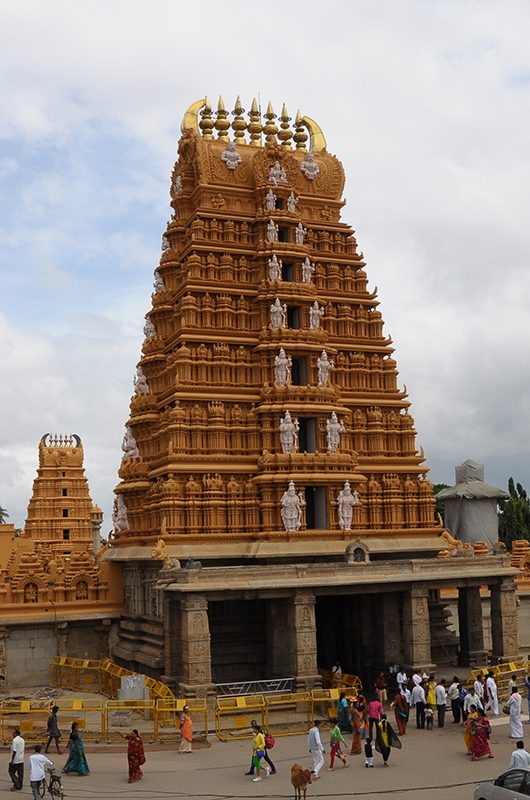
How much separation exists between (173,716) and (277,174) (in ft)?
89.4

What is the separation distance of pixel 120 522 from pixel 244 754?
20446 mm

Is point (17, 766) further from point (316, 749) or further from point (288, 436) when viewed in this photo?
point (288, 436)

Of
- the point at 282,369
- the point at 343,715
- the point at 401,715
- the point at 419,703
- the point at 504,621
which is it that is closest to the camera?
the point at 343,715

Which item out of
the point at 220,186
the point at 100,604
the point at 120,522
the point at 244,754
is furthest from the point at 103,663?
the point at 220,186

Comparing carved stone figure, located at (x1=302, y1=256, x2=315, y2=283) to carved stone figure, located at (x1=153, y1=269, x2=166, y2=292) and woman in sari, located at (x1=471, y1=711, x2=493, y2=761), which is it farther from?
woman in sari, located at (x1=471, y1=711, x2=493, y2=761)

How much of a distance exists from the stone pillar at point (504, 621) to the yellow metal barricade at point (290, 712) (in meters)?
9.82

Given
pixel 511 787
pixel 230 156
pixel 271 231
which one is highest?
pixel 230 156

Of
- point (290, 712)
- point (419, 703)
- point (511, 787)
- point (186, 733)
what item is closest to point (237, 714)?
point (290, 712)

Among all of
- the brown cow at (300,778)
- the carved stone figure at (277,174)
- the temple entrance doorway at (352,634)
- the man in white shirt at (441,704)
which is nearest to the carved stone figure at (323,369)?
Result: the carved stone figure at (277,174)

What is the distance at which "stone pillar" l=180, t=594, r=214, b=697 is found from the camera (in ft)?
106

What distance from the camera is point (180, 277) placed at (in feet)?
151

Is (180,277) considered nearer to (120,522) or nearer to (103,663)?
(120,522)

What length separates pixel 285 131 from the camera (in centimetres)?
4894

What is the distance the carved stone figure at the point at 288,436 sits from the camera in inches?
1606
